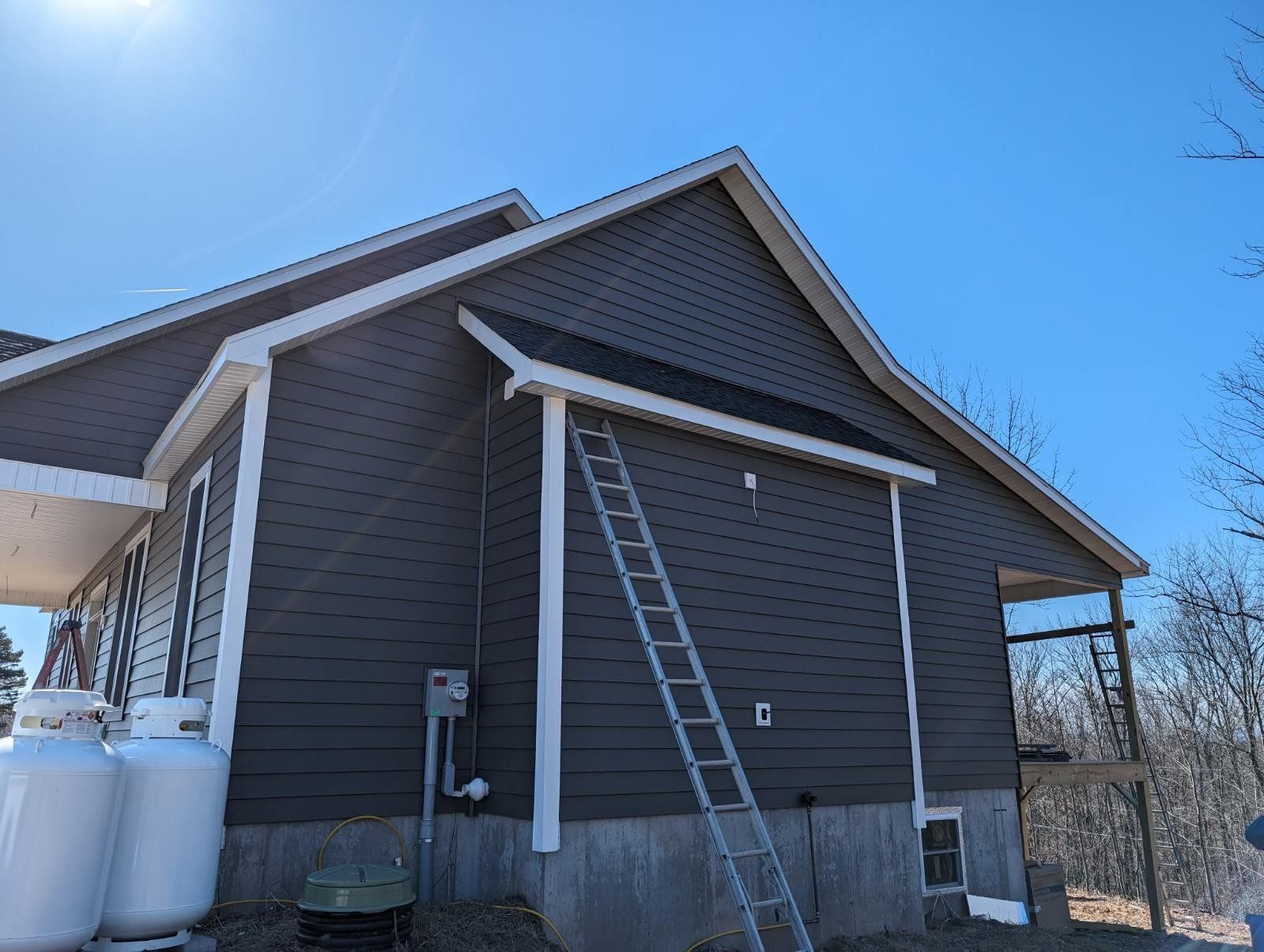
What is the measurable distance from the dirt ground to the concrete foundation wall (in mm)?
155

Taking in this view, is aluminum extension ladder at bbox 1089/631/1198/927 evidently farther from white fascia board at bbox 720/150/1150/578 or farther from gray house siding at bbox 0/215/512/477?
gray house siding at bbox 0/215/512/477

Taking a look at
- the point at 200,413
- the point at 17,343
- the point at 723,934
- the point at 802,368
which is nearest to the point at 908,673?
the point at 723,934

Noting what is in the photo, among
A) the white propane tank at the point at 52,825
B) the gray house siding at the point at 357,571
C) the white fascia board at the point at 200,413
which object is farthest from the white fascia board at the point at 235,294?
the white propane tank at the point at 52,825

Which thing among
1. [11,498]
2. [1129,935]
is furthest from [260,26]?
[1129,935]

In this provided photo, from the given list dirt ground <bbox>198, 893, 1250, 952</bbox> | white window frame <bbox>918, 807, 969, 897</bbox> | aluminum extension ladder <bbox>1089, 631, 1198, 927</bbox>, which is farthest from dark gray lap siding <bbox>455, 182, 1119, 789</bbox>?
aluminum extension ladder <bbox>1089, 631, 1198, 927</bbox>

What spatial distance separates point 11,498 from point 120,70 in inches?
212

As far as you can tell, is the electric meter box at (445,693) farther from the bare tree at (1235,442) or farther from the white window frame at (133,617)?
the bare tree at (1235,442)

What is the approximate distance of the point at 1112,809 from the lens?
67.4ft

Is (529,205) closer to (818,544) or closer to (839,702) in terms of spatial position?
(818,544)

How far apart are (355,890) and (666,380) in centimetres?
452

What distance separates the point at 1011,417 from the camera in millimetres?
23125

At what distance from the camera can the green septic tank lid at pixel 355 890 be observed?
4535mm

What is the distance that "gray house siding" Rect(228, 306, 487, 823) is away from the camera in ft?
19.0

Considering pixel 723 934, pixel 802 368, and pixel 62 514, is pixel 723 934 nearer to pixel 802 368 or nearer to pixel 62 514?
pixel 802 368
